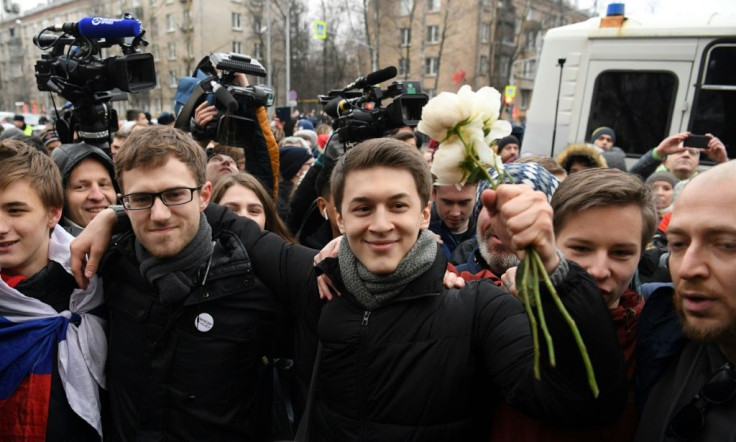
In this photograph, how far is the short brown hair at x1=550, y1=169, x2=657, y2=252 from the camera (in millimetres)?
1566

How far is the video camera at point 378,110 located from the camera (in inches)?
118

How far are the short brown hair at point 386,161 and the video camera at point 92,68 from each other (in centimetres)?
175

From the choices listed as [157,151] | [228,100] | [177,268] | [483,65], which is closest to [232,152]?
[228,100]

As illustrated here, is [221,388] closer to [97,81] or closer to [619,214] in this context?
[619,214]

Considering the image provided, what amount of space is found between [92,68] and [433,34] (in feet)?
125

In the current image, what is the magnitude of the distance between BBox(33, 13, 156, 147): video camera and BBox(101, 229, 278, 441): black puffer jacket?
3.99ft

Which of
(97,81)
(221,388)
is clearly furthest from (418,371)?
(97,81)

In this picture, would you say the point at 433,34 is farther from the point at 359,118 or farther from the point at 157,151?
the point at 157,151

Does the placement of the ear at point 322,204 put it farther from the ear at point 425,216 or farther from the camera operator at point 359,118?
the ear at point 425,216

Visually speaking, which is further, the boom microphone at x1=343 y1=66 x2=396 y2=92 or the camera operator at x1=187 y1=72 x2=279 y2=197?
the camera operator at x1=187 y1=72 x2=279 y2=197

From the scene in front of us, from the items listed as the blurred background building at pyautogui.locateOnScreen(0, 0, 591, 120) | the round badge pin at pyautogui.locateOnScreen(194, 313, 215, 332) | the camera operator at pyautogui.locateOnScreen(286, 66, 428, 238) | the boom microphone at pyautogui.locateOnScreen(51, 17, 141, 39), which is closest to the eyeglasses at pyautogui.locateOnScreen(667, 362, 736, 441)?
the round badge pin at pyautogui.locateOnScreen(194, 313, 215, 332)

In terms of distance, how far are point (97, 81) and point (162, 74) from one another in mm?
43147

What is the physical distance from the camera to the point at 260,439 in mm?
2145

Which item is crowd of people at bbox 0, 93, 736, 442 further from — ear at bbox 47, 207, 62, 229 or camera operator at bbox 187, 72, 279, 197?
camera operator at bbox 187, 72, 279, 197
